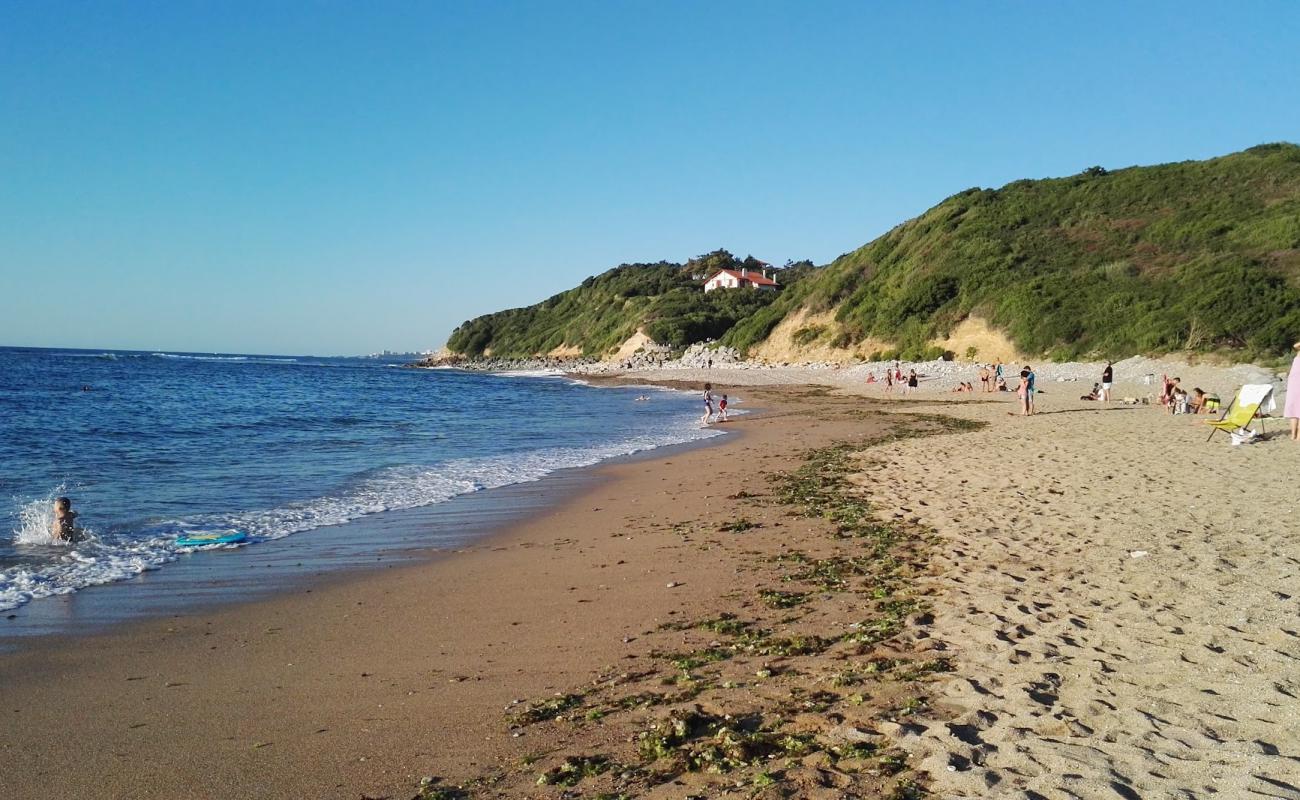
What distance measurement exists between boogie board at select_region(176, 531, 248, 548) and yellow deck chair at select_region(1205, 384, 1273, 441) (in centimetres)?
1581

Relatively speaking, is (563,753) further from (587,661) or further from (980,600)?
(980,600)

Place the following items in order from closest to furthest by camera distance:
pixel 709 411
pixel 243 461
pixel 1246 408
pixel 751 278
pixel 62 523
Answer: pixel 62 523
pixel 1246 408
pixel 243 461
pixel 709 411
pixel 751 278

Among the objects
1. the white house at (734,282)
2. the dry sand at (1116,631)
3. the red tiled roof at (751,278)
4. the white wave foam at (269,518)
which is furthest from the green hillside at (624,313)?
the dry sand at (1116,631)

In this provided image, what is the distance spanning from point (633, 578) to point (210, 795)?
4.27m

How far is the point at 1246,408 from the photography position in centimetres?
1477

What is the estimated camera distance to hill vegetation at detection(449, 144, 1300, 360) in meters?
33.7

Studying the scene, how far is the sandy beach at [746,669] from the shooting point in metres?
3.82

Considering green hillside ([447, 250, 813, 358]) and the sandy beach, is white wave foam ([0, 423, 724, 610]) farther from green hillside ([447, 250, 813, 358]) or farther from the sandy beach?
green hillside ([447, 250, 813, 358])

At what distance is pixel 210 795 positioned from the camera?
3.87 m

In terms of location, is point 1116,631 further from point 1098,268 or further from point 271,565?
point 1098,268

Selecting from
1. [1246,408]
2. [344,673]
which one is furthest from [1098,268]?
[344,673]

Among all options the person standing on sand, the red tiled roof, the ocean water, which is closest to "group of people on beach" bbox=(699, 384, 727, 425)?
the ocean water

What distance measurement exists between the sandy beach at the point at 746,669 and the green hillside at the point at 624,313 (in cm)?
6766

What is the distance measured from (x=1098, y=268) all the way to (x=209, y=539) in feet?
146
